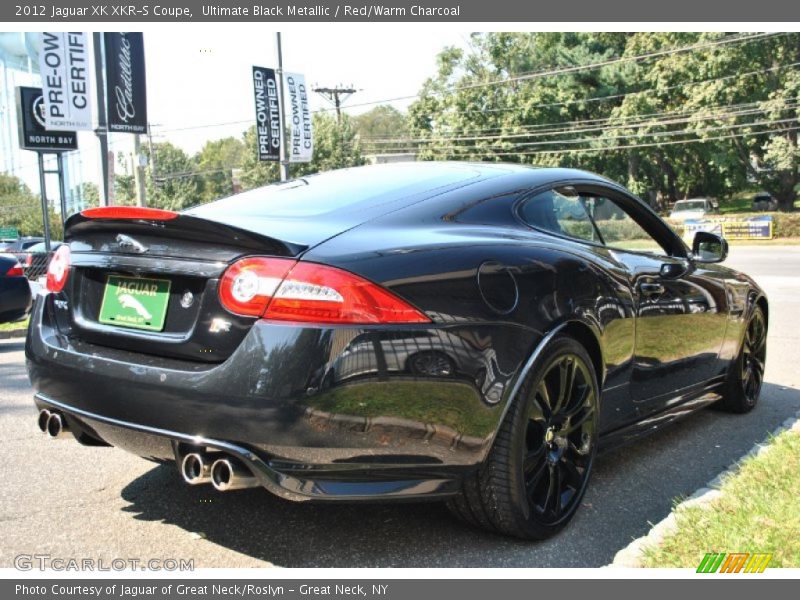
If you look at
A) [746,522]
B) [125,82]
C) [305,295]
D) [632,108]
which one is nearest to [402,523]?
[305,295]

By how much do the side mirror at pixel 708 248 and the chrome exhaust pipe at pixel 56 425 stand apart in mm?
3399

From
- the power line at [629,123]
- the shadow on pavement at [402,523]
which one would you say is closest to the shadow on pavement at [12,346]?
the shadow on pavement at [402,523]

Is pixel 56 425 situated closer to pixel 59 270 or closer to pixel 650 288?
pixel 59 270

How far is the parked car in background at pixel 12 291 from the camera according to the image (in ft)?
28.7

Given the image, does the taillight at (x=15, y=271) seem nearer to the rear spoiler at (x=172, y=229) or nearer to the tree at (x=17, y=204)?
the rear spoiler at (x=172, y=229)

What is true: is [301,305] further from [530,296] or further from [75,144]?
[75,144]

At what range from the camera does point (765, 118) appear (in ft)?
133

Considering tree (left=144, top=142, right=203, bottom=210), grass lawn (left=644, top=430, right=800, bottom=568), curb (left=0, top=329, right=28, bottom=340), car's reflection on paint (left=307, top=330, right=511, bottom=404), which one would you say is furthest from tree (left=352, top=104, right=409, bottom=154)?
car's reflection on paint (left=307, top=330, right=511, bottom=404)

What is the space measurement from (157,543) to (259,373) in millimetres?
1008

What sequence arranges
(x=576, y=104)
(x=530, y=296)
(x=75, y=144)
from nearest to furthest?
(x=530, y=296), (x=75, y=144), (x=576, y=104)

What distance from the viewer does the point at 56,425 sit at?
9.80ft

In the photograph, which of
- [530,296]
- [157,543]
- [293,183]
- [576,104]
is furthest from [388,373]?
[576,104]

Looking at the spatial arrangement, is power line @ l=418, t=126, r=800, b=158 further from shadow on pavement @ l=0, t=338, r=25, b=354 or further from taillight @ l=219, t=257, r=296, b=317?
taillight @ l=219, t=257, r=296, b=317

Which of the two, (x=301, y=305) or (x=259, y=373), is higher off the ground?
(x=301, y=305)
